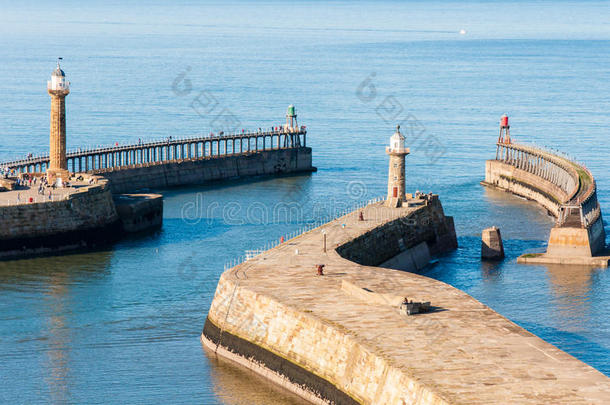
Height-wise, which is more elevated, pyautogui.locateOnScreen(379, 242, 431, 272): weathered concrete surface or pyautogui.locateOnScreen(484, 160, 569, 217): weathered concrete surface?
pyautogui.locateOnScreen(484, 160, 569, 217): weathered concrete surface

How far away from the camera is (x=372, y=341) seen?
49562mm

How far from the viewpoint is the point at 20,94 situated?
642 ft

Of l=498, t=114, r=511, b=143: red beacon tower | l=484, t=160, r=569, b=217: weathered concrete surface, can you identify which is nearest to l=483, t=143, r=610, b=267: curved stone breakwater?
l=484, t=160, r=569, b=217: weathered concrete surface

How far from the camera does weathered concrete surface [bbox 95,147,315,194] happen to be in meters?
117

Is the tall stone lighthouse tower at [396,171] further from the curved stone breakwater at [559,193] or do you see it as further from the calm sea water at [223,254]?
the curved stone breakwater at [559,193]

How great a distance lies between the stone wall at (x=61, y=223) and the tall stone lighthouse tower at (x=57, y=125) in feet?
18.2

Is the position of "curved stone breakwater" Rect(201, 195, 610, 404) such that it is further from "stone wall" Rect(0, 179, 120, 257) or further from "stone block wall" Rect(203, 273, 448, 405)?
"stone wall" Rect(0, 179, 120, 257)

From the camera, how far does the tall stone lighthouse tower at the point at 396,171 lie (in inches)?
3529

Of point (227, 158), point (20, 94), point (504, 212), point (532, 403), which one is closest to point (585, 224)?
point (504, 212)

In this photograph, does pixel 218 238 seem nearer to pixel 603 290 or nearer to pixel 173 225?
pixel 173 225

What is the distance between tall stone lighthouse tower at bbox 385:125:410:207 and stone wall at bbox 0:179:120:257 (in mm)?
23383

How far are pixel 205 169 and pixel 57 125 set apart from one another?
3109 centimetres

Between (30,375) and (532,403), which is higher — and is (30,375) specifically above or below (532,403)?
below

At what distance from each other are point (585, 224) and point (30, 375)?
4681 centimetres
